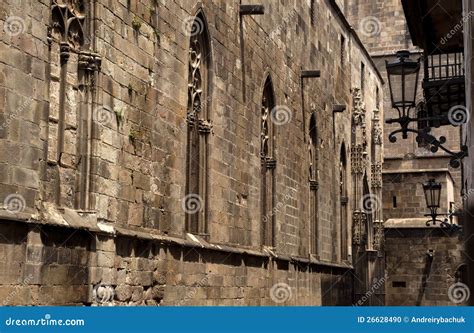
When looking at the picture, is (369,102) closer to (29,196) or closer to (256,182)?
(256,182)

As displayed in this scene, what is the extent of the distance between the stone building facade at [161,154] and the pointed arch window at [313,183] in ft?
0.18

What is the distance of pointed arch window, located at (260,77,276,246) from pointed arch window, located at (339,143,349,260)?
7783 millimetres

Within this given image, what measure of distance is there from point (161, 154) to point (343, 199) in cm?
1446

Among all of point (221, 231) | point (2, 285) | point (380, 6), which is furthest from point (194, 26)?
point (380, 6)

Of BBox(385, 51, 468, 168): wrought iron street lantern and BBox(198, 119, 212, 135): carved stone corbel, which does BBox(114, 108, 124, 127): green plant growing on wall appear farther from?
BBox(385, 51, 468, 168): wrought iron street lantern

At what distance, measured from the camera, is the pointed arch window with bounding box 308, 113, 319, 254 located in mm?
21395

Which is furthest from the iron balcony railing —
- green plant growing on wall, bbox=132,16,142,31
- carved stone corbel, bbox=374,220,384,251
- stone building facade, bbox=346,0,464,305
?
stone building facade, bbox=346,0,464,305

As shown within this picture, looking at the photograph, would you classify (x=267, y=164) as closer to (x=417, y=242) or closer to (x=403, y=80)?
(x=403, y=80)

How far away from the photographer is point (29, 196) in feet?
27.7

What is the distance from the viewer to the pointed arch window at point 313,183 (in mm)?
21395

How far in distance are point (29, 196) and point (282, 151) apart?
33.8ft

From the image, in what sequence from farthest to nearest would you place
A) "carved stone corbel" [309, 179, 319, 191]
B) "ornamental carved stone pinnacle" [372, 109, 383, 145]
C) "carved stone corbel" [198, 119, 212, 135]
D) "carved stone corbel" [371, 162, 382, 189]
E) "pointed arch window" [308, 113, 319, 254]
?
"ornamental carved stone pinnacle" [372, 109, 383, 145] → "carved stone corbel" [371, 162, 382, 189] → "pointed arch window" [308, 113, 319, 254] → "carved stone corbel" [309, 179, 319, 191] → "carved stone corbel" [198, 119, 212, 135]

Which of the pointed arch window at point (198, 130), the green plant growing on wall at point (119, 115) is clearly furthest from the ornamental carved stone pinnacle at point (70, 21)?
the pointed arch window at point (198, 130)

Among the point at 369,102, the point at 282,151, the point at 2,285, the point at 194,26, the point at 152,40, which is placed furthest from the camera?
the point at 369,102
